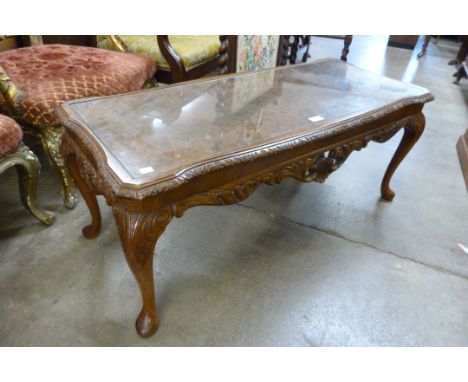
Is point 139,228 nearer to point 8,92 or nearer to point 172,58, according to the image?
point 8,92

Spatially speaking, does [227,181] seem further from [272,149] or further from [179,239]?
[179,239]

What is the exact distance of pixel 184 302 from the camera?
1.11 m

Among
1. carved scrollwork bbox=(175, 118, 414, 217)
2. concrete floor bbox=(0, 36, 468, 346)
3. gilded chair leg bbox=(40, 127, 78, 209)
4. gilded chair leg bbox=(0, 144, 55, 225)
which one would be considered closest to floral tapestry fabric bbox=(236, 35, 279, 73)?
concrete floor bbox=(0, 36, 468, 346)

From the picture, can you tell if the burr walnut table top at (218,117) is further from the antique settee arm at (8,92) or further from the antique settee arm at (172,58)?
the antique settee arm at (172,58)

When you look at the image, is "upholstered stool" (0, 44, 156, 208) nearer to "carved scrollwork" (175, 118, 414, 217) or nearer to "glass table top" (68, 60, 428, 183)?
"glass table top" (68, 60, 428, 183)

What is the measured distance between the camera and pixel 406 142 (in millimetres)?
1444

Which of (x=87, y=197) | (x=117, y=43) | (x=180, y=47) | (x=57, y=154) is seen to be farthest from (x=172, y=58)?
(x=87, y=197)

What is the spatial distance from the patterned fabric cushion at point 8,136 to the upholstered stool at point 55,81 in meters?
0.14

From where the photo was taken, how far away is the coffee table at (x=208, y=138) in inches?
30.5

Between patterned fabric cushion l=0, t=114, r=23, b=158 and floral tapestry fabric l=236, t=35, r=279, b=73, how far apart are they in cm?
121

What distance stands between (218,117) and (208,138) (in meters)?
0.15

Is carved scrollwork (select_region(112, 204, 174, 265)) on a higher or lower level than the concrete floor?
higher

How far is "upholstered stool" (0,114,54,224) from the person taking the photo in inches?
42.2
